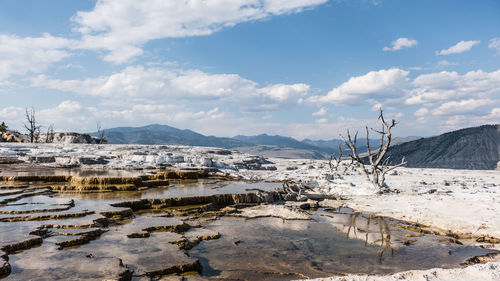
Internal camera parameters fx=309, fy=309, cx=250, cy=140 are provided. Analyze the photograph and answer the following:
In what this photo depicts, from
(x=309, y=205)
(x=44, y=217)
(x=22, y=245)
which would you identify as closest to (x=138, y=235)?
(x=22, y=245)

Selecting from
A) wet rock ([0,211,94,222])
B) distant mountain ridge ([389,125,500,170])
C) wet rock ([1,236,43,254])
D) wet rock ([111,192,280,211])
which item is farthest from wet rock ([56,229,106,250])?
distant mountain ridge ([389,125,500,170])

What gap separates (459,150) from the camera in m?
43.8

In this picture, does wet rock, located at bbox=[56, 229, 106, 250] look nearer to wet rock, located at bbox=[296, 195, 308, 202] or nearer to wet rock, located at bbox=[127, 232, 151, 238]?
wet rock, located at bbox=[127, 232, 151, 238]

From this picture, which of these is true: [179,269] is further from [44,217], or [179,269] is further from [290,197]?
[290,197]

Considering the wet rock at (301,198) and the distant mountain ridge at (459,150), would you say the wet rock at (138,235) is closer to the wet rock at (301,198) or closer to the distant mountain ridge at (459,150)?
the wet rock at (301,198)

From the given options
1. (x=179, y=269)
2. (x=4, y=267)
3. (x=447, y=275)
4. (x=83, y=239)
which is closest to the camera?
(x=447, y=275)

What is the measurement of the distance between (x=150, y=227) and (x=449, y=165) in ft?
147

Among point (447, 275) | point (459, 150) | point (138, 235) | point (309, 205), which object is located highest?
point (459, 150)

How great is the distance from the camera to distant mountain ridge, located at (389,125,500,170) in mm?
41094

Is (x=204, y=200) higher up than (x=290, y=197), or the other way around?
(x=204, y=200)

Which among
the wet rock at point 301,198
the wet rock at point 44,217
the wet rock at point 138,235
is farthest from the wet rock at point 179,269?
the wet rock at point 301,198

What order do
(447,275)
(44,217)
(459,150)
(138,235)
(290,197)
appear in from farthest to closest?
(459,150) < (290,197) < (44,217) < (138,235) < (447,275)

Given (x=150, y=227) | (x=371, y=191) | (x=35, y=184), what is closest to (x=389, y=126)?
(x=371, y=191)

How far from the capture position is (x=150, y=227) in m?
7.90
